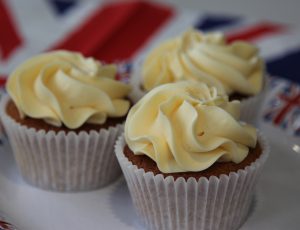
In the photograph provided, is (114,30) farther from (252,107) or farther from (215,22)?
(252,107)

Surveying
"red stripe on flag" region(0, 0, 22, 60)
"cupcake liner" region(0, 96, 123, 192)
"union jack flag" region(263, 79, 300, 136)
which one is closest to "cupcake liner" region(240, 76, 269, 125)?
"union jack flag" region(263, 79, 300, 136)

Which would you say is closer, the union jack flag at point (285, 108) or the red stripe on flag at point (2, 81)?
the union jack flag at point (285, 108)

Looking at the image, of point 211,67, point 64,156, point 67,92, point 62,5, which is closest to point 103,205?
point 64,156

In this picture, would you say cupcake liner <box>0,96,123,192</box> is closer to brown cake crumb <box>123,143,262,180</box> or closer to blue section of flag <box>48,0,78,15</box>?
brown cake crumb <box>123,143,262,180</box>

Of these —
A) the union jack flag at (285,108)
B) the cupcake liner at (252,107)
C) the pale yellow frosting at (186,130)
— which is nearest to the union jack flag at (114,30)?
the union jack flag at (285,108)

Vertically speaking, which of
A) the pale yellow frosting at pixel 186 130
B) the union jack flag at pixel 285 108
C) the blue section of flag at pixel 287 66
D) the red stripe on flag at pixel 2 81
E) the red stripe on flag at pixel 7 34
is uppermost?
the pale yellow frosting at pixel 186 130

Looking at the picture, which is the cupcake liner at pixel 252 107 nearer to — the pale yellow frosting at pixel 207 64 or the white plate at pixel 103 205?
the pale yellow frosting at pixel 207 64

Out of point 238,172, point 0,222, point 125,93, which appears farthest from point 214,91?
point 0,222
